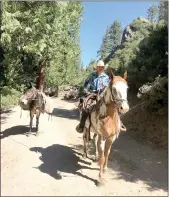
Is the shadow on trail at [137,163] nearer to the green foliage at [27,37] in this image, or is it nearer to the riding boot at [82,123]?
the riding boot at [82,123]

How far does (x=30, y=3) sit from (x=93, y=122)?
122 inches

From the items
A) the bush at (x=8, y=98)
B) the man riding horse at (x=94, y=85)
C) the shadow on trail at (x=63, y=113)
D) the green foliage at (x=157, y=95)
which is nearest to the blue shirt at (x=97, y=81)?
the man riding horse at (x=94, y=85)

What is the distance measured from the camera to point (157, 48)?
42.1ft

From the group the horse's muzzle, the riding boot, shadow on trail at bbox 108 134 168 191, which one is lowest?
shadow on trail at bbox 108 134 168 191

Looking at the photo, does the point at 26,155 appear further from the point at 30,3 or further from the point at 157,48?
the point at 157,48

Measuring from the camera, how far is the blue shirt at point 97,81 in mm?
6781

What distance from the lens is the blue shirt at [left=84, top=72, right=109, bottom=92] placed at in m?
6.78

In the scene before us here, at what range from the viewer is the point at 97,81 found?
273 inches

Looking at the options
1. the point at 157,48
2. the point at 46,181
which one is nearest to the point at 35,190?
the point at 46,181

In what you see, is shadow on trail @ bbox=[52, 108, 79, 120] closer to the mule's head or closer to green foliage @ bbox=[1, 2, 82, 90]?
the mule's head

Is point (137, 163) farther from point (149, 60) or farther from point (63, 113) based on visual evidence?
point (149, 60)

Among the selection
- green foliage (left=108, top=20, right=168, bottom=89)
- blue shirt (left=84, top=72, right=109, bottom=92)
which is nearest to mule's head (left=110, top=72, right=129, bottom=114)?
blue shirt (left=84, top=72, right=109, bottom=92)

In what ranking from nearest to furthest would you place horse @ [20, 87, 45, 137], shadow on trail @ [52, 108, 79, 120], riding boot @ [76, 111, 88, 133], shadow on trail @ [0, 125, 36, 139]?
shadow on trail @ [0, 125, 36, 139] → horse @ [20, 87, 45, 137] → shadow on trail @ [52, 108, 79, 120] → riding boot @ [76, 111, 88, 133]

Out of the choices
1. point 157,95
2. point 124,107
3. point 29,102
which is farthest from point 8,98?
point 157,95
